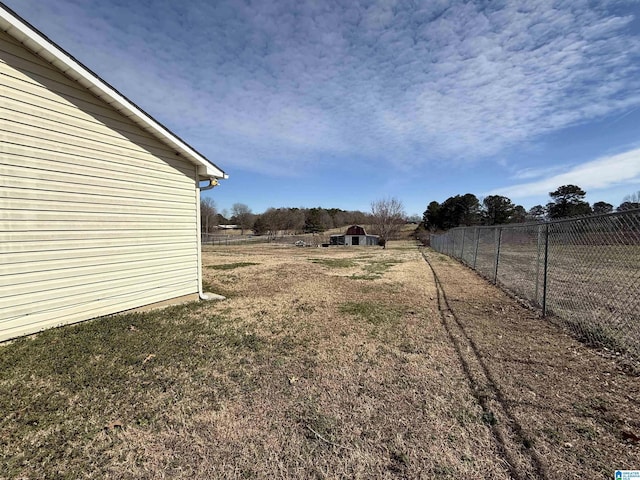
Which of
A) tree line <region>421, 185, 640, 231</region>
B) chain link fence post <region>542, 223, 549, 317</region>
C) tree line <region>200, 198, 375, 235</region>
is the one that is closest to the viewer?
chain link fence post <region>542, 223, 549, 317</region>

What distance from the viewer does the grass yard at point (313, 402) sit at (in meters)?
1.99

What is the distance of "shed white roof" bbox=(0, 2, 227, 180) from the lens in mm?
3792

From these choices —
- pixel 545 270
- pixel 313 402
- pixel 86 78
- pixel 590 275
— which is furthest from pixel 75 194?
pixel 590 275

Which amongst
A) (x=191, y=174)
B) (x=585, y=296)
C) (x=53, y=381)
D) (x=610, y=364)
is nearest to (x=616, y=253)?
(x=610, y=364)

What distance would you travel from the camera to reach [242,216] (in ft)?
261

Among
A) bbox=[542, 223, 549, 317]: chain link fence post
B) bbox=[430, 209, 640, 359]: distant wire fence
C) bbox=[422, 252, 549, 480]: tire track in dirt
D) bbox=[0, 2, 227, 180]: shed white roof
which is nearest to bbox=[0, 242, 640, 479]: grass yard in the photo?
bbox=[422, 252, 549, 480]: tire track in dirt

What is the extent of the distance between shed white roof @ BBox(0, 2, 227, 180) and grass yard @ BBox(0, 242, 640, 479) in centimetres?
333

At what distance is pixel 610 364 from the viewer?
3285 millimetres

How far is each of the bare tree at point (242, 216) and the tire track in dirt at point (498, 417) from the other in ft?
234

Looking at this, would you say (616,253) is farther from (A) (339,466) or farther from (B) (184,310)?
(B) (184,310)

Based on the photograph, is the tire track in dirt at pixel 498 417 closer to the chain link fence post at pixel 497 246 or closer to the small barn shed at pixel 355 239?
the chain link fence post at pixel 497 246

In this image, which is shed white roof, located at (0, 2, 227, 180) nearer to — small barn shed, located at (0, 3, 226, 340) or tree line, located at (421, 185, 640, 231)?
small barn shed, located at (0, 3, 226, 340)

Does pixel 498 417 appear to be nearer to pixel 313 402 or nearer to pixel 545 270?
pixel 313 402

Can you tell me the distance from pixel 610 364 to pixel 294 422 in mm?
3553
